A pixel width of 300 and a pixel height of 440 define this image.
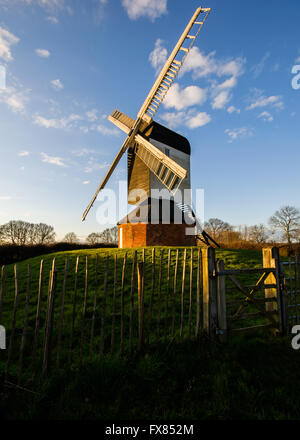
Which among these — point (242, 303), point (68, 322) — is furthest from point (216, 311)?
point (68, 322)

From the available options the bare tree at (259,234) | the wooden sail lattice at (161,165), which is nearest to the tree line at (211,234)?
the bare tree at (259,234)

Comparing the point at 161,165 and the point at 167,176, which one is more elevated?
the point at 161,165

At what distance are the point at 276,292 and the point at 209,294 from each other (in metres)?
1.57

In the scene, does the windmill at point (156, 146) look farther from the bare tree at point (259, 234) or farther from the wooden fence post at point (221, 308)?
the bare tree at point (259, 234)

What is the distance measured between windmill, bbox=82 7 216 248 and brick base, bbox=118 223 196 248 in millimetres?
1697

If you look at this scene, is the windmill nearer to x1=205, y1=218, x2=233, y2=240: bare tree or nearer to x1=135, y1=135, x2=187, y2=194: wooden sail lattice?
x1=135, y1=135, x2=187, y2=194: wooden sail lattice

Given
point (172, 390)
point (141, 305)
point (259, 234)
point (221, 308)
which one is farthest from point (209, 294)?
point (259, 234)

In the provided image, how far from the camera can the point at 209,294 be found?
13.8 feet

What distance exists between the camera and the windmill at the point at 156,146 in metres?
15.1

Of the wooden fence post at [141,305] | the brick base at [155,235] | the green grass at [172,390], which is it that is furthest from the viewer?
the brick base at [155,235]

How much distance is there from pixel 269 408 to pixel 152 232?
13966 mm

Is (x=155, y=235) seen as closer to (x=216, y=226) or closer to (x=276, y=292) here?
(x=276, y=292)

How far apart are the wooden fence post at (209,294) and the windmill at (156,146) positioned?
10058mm

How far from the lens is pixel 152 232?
1650cm
